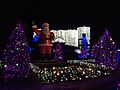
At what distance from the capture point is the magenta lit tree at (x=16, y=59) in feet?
22.7

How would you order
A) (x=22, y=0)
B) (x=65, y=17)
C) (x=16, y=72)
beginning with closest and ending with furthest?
(x=16, y=72), (x=22, y=0), (x=65, y=17)

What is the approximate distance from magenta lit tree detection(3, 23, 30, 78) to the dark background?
5454mm

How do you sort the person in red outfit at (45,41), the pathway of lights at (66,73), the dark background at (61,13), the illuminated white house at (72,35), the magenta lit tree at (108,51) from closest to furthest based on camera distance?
Answer: the pathway of lights at (66,73) → the magenta lit tree at (108,51) → the person in red outfit at (45,41) → the dark background at (61,13) → the illuminated white house at (72,35)

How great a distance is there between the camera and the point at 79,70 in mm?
8258

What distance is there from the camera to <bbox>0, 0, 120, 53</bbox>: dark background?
501 inches

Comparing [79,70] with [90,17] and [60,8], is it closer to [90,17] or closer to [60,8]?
[60,8]

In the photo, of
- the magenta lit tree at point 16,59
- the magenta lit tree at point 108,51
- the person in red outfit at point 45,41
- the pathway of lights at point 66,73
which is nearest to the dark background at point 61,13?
the person in red outfit at point 45,41

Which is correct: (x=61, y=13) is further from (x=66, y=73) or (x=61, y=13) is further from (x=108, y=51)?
(x=66, y=73)

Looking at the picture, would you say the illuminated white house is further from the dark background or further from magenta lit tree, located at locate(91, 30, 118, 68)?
magenta lit tree, located at locate(91, 30, 118, 68)

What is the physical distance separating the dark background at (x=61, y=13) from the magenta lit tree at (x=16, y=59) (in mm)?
5454

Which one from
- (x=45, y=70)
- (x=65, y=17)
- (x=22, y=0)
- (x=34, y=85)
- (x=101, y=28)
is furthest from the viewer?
(x=101, y=28)

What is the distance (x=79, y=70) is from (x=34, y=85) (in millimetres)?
2345

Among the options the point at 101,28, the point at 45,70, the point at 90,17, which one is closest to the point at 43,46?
the point at 45,70

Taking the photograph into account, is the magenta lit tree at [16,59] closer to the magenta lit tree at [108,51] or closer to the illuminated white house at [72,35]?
the magenta lit tree at [108,51]
